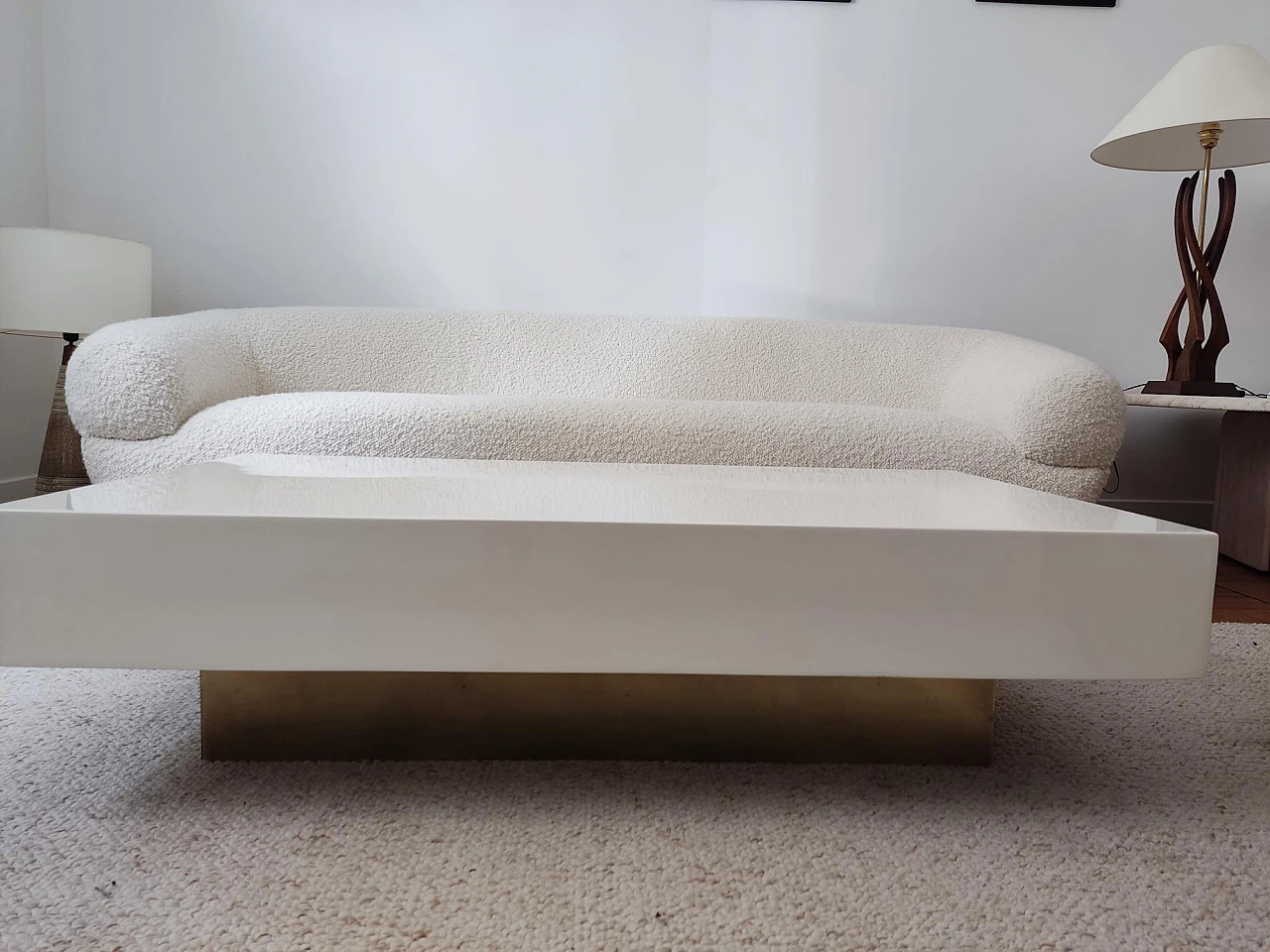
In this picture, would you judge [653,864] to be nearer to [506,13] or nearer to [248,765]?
[248,765]

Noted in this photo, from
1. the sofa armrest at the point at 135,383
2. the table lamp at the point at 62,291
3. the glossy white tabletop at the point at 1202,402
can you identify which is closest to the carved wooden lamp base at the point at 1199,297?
the glossy white tabletop at the point at 1202,402

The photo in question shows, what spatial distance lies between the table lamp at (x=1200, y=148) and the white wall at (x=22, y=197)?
109 inches

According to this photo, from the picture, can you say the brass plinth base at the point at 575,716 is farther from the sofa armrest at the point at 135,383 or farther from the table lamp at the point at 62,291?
the table lamp at the point at 62,291

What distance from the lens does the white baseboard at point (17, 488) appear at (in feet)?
7.59

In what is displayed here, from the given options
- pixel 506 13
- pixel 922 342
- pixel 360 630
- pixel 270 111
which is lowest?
pixel 360 630

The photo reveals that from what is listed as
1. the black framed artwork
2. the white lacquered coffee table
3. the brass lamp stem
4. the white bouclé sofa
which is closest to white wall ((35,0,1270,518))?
the black framed artwork

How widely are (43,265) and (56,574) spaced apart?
66.1 inches

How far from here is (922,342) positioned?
2.02 metres

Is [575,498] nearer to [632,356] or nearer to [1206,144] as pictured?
[632,356]

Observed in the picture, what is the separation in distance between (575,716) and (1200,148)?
2250mm

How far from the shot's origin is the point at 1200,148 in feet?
7.15

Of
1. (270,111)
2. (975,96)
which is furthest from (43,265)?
(975,96)

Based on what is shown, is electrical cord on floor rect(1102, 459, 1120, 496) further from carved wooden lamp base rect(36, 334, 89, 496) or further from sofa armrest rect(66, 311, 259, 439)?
carved wooden lamp base rect(36, 334, 89, 496)

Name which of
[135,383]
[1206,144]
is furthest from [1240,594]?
[135,383]
